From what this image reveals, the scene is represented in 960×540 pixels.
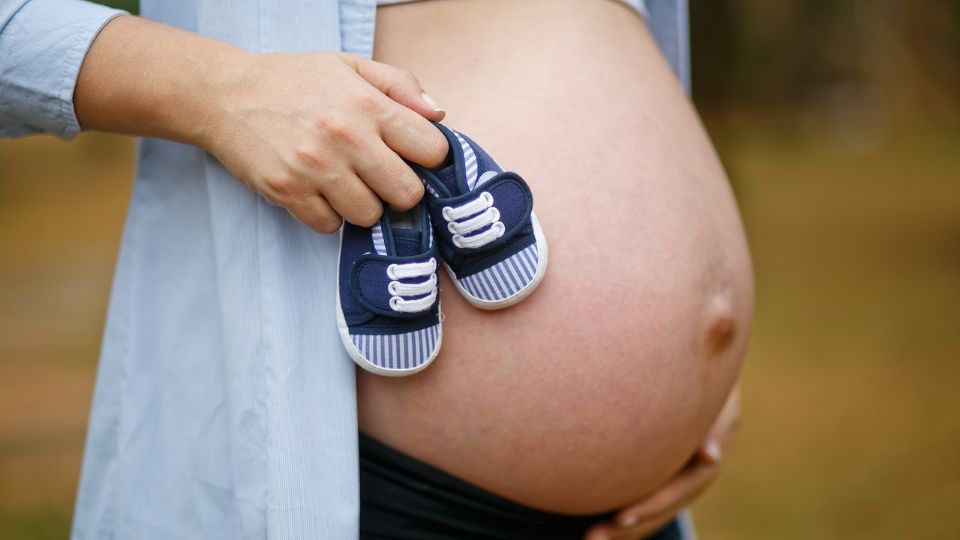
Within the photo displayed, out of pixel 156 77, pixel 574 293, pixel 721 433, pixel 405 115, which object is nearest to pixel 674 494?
pixel 721 433

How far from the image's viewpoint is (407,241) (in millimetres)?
761

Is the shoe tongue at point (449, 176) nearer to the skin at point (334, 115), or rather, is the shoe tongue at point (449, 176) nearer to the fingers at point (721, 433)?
the skin at point (334, 115)

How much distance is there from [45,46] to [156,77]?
88mm

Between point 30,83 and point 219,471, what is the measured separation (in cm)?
34

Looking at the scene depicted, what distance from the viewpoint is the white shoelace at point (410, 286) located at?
0.72 metres

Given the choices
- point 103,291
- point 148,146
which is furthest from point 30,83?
point 103,291

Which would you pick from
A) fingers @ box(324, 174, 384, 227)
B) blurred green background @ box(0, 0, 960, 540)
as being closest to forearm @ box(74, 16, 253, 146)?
fingers @ box(324, 174, 384, 227)

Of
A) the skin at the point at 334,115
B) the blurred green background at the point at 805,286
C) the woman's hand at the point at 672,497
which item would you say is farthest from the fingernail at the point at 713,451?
the blurred green background at the point at 805,286

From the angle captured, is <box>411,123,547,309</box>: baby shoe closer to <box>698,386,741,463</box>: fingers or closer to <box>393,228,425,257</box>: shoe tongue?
<box>393,228,425,257</box>: shoe tongue

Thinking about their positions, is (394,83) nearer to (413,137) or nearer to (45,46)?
(413,137)

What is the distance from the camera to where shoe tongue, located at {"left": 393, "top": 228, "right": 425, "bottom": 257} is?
76 cm

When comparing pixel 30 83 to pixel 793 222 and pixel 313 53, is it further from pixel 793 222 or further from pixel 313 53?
pixel 793 222

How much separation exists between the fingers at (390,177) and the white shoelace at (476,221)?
32 millimetres

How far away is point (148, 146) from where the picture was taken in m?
0.89
